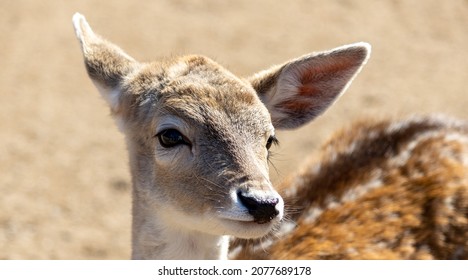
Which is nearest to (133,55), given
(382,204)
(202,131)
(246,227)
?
(382,204)

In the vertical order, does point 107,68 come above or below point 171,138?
above

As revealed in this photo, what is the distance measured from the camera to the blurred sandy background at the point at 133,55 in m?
6.96

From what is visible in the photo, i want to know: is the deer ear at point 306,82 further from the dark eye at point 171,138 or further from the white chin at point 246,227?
the white chin at point 246,227

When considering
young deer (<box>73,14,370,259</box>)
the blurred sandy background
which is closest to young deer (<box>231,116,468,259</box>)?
young deer (<box>73,14,370,259</box>)

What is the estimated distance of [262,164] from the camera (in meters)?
4.07

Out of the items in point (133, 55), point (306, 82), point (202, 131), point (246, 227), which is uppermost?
point (133, 55)

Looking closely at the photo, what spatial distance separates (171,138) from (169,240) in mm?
475

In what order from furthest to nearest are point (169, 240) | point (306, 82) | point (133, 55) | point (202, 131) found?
point (133, 55)
point (306, 82)
point (169, 240)
point (202, 131)

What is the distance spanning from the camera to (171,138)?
13.6 ft

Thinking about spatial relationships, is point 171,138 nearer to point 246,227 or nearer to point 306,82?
point 246,227

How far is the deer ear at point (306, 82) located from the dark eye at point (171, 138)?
1.98 ft

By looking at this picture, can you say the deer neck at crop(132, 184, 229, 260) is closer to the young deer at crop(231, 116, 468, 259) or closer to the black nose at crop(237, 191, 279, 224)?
the black nose at crop(237, 191, 279, 224)

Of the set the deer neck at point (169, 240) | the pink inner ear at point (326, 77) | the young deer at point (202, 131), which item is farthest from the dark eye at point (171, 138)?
the pink inner ear at point (326, 77)

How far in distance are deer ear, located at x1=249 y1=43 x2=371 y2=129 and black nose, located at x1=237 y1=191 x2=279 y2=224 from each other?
920 millimetres
